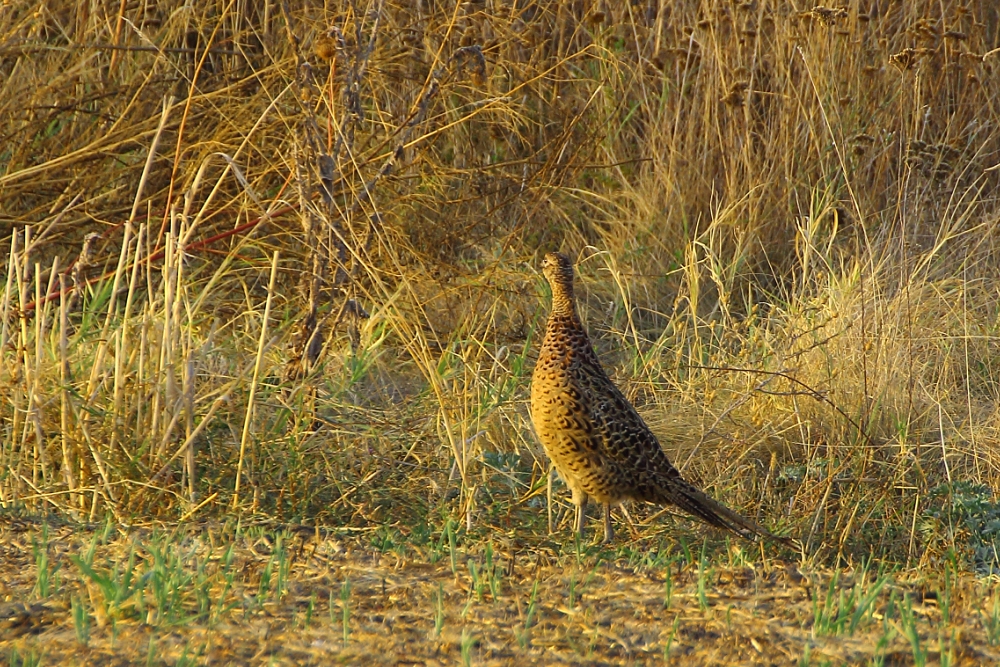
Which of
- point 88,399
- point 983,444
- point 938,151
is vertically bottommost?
point 983,444

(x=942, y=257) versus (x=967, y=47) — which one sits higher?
(x=967, y=47)

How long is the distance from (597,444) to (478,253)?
2.60 metres

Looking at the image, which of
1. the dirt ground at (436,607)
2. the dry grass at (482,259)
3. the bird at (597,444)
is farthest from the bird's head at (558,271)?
the dirt ground at (436,607)

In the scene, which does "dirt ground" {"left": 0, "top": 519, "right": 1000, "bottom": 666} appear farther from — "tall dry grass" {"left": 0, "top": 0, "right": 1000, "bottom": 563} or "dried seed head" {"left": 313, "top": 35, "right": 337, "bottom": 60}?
"dried seed head" {"left": 313, "top": 35, "right": 337, "bottom": 60}

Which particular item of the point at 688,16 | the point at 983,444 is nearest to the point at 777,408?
the point at 983,444

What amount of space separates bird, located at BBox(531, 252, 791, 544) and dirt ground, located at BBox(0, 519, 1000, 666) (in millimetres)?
347

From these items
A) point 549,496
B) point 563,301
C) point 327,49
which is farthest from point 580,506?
point 327,49

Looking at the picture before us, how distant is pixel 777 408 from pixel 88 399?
2223 millimetres

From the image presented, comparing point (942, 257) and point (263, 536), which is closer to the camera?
point (263, 536)

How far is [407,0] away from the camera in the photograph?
6.23m

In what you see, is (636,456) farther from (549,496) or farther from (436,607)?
(436,607)

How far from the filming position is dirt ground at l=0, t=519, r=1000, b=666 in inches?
103

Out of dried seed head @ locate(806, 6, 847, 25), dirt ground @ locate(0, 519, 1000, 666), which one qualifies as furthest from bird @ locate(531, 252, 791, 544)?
dried seed head @ locate(806, 6, 847, 25)

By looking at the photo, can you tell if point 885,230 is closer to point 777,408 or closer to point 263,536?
point 777,408
